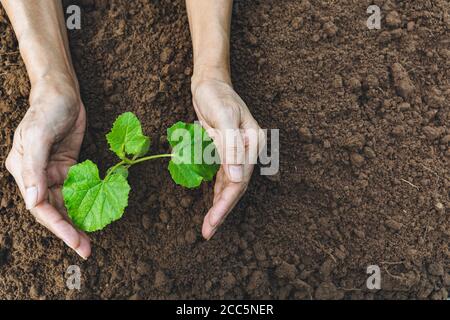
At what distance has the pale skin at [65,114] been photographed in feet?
5.48

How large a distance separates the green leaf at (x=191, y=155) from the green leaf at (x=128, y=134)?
0.41ft

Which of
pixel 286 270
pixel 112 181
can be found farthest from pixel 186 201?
pixel 286 270

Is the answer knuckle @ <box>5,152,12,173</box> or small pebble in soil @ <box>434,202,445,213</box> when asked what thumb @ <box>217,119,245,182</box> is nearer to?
knuckle @ <box>5,152,12,173</box>

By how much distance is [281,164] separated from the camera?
1.97m

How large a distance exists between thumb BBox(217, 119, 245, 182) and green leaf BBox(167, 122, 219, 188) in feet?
0.21

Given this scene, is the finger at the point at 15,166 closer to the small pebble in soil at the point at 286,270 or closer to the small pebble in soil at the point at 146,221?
the small pebble in soil at the point at 146,221

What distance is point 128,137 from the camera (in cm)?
177

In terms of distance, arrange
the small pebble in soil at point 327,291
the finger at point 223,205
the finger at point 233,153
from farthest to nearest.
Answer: the small pebble in soil at point 327,291 → the finger at point 223,205 → the finger at point 233,153

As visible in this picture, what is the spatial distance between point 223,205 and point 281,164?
0.33m

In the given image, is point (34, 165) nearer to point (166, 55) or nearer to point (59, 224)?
point (59, 224)

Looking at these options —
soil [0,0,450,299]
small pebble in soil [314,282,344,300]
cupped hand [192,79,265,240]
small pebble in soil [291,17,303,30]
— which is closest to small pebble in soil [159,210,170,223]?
soil [0,0,450,299]

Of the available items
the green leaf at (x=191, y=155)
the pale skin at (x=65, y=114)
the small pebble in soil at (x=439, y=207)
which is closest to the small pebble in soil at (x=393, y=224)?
the small pebble in soil at (x=439, y=207)

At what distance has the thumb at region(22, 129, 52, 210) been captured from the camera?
165cm

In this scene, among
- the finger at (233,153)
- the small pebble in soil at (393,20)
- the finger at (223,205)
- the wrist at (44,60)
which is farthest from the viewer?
the small pebble in soil at (393,20)
